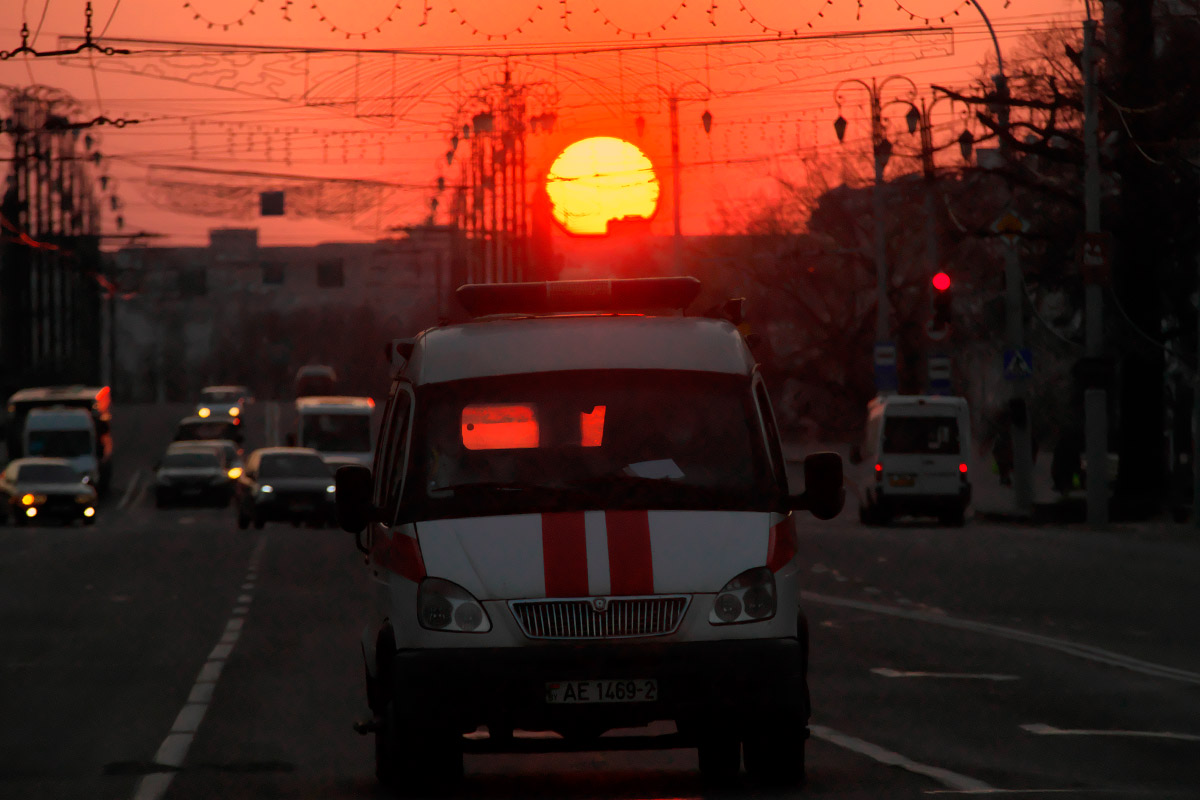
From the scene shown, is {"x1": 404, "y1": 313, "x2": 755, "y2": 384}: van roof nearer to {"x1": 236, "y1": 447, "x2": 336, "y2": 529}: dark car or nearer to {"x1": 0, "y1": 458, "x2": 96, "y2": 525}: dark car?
{"x1": 236, "y1": 447, "x2": 336, "y2": 529}: dark car

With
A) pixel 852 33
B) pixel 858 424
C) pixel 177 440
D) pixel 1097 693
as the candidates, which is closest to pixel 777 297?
pixel 858 424

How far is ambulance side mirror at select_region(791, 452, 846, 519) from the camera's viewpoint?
340 inches

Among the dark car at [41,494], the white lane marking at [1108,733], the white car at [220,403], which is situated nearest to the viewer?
the white lane marking at [1108,733]

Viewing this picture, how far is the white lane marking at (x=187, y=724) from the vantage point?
933 centimetres

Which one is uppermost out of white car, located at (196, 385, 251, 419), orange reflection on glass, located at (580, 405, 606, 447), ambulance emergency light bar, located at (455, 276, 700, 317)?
ambulance emergency light bar, located at (455, 276, 700, 317)

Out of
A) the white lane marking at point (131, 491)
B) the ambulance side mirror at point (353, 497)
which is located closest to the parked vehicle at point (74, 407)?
the white lane marking at point (131, 491)

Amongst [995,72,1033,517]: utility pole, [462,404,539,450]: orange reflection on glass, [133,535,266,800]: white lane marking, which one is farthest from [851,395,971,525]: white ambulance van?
[462,404,539,450]: orange reflection on glass

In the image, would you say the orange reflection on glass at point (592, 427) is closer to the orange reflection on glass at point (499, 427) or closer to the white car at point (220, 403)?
the orange reflection on glass at point (499, 427)

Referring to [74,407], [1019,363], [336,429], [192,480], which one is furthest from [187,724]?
[74,407]

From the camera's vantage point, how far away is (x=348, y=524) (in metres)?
8.73

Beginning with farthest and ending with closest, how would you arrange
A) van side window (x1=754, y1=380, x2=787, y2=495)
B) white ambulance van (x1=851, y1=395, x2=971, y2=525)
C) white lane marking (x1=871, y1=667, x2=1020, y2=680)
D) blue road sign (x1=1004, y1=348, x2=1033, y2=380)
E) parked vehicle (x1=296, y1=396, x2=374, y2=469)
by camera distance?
1. parked vehicle (x1=296, y1=396, x2=374, y2=469)
2. blue road sign (x1=1004, y1=348, x2=1033, y2=380)
3. white ambulance van (x1=851, y1=395, x2=971, y2=525)
4. white lane marking (x1=871, y1=667, x2=1020, y2=680)
5. van side window (x1=754, y1=380, x2=787, y2=495)

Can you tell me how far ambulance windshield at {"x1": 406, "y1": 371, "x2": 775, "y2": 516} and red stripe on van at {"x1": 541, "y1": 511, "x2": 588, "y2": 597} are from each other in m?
0.15

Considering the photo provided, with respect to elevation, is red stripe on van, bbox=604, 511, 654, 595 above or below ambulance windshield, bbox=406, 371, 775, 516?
below

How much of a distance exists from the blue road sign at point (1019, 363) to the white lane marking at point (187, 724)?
22927 mm
